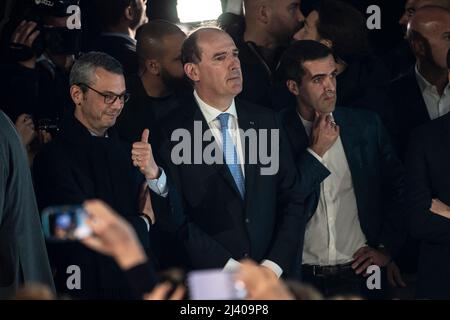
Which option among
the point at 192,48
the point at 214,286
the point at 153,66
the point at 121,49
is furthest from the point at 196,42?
the point at 214,286

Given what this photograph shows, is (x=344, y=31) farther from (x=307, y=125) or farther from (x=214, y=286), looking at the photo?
(x=214, y=286)

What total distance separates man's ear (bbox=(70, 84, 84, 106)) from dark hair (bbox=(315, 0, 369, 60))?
1.11m

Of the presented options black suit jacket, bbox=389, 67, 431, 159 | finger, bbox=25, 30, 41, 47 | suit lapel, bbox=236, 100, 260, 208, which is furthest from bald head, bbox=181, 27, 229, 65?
black suit jacket, bbox=389, 67, 431, 159

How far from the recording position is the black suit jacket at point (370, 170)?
553cm

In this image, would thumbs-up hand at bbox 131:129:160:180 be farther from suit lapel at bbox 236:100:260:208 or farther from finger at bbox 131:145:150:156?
suit lapel at bbox 236:100:260:208

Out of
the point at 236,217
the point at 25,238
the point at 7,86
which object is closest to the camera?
the point at 25,238

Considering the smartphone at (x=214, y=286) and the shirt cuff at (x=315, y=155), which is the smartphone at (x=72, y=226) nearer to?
the smartphone at (x=214, y=286)

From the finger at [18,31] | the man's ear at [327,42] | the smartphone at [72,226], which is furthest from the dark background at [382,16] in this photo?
the smartphone at [72,226]

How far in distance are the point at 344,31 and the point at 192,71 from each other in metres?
0.75

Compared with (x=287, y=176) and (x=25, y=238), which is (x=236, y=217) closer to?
(x=287, y=176)

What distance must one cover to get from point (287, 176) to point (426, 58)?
89 centimetres

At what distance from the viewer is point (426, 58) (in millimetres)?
5789

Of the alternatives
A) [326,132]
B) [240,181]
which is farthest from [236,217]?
[326,132]

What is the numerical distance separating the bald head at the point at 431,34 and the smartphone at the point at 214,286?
4.45 feet
